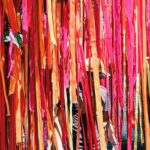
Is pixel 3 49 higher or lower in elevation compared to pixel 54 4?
A: lower

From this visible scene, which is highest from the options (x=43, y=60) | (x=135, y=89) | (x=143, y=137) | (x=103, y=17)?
(x=103, y=17)

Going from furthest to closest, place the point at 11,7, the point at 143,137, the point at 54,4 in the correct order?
the point at 143,137, the point at 54,4, the point at 11,7

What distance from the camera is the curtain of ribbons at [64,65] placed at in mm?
1471

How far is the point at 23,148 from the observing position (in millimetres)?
1496

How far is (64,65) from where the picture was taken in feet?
5.14

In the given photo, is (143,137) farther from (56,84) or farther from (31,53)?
(31,53)

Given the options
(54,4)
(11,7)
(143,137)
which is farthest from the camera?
(143,137)

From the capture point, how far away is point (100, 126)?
150 cm

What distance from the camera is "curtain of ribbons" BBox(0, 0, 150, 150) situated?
57.9 inches

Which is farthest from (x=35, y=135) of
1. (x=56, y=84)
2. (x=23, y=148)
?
(x=56, y=84)

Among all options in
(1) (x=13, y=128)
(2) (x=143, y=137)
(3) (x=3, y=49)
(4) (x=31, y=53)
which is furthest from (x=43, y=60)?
(2) (x=143, y=137)

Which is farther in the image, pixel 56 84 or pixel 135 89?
pixel 135 89

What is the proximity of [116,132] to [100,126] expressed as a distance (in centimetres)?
18

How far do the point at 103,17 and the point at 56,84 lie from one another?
0.37m
